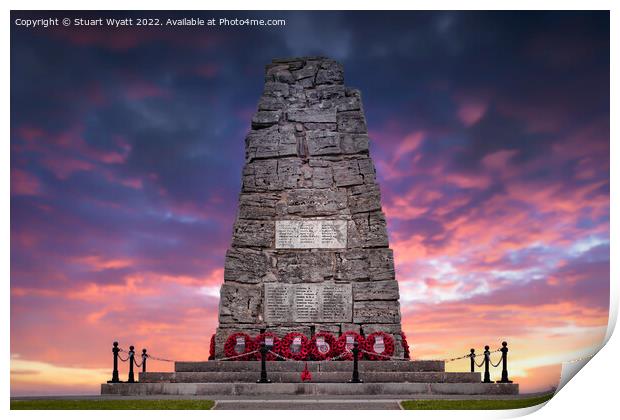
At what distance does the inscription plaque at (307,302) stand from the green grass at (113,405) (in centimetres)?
391

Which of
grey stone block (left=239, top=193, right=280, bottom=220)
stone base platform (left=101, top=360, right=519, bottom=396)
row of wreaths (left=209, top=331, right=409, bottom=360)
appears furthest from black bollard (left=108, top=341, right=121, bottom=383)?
grey stone block (left=239, top=193, right=280, bottom=220)

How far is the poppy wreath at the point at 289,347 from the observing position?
1495 centimetres

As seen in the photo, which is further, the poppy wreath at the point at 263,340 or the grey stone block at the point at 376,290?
the grey stone block at the point at 376,290

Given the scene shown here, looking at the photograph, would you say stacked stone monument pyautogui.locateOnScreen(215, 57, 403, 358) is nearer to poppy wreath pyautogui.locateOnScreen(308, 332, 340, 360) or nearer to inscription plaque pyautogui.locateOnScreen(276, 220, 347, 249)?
inscription plaque pyautogui.locateOnScreen(276, 220, 347, 249)

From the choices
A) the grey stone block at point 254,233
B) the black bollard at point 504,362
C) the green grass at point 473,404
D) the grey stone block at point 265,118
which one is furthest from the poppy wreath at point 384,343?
the grey stone block at point 265,118

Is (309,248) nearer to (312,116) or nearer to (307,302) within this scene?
(307,302)

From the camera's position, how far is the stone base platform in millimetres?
12891

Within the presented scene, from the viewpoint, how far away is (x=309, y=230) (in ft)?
52.5

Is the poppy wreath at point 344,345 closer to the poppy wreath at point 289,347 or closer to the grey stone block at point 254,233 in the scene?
the poppy wreath at point 289,347

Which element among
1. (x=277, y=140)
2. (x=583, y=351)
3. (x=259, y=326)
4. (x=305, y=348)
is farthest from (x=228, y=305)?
(x=583, y=351)

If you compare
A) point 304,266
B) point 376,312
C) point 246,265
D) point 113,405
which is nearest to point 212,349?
point 246,265

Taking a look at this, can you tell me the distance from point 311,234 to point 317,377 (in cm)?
327

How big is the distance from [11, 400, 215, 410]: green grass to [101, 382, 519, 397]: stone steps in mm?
1019

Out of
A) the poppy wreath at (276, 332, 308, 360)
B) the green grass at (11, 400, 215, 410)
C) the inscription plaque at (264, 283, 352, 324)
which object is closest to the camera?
the green grass at (11, 400, 215, 410)
